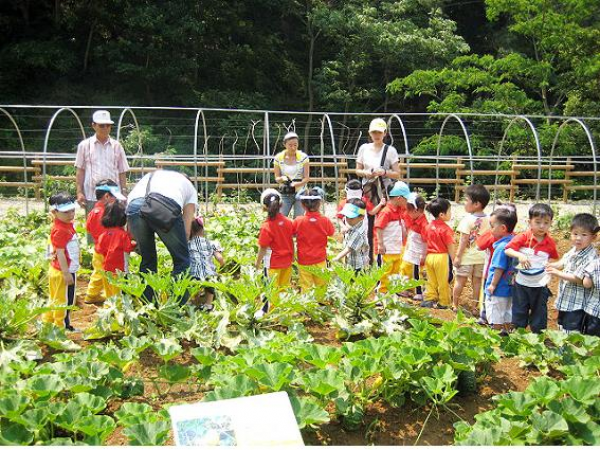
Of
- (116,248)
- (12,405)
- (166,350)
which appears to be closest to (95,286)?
(116,248)

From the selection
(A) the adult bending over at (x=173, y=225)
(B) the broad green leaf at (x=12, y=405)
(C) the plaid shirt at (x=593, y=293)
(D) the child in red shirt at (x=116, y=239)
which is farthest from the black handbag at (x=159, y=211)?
(C) the plaid shirt at (x=593, y=293)

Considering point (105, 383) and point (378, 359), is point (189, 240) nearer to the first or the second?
point (105, 383)

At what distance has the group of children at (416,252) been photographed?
5.34 metres

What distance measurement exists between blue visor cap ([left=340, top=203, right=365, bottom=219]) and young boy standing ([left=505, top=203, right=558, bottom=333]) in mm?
1542

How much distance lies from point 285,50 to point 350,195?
1874cm

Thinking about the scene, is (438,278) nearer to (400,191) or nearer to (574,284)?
(400,191)

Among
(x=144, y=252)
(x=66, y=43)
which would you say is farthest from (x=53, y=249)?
(x=66, y=43)

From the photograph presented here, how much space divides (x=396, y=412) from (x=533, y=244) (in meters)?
2.04

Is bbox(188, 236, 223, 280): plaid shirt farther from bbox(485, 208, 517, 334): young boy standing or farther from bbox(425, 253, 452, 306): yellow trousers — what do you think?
bbox(485, 208, 517, 334): young boy standing

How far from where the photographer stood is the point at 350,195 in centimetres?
773

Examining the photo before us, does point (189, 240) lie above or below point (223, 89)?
below

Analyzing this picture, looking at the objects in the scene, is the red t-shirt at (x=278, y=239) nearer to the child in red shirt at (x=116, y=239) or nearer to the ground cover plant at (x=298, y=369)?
the ground cover plant at (x=298, y=369)

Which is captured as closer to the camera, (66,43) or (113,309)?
(113,309)

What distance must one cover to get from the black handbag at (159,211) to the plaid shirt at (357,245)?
6.09ft
